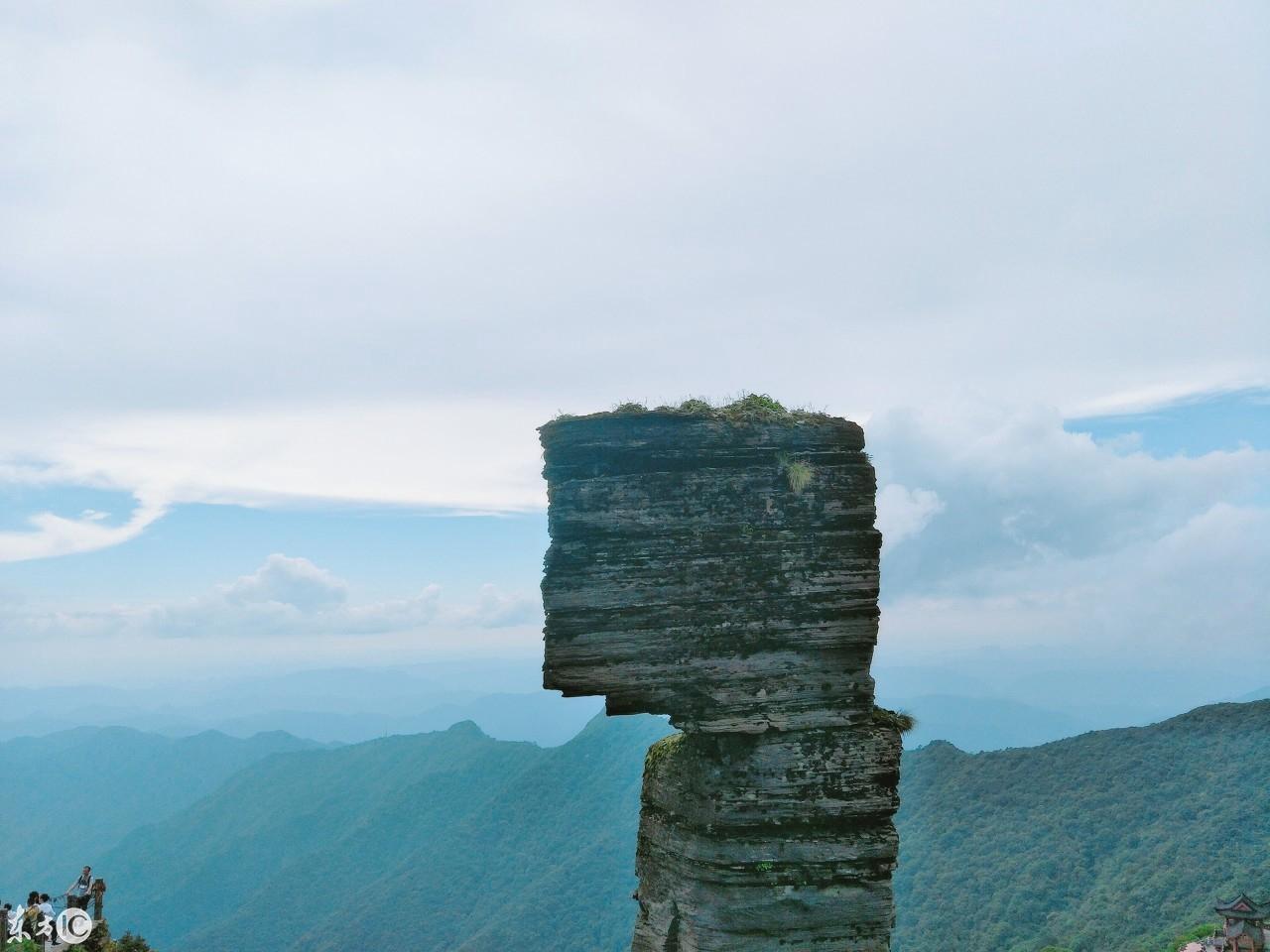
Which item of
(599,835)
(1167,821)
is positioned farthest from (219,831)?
(1167,821)

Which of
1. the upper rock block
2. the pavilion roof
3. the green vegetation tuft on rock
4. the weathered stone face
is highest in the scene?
the upper rock block

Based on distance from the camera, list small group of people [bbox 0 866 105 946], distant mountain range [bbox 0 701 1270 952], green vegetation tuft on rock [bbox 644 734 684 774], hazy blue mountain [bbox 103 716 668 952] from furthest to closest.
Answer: hazy blue mountain [bbox 103 716 668 952] < distant mountain range [bbox 0 701 1270 952] < small group of people [bbox 0 866 105 946] < green vegetation tuft on rock [bbox 644 734 684 774]

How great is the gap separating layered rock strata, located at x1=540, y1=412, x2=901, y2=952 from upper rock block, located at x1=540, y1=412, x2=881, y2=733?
0.02 meters

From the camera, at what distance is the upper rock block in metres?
14.1

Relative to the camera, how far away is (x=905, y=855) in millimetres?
65562

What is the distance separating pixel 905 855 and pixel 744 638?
60903 mm

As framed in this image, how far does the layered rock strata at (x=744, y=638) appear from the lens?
46.2ft

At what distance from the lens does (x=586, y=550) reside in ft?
46.2

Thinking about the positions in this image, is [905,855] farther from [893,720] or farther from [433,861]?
[433,861]

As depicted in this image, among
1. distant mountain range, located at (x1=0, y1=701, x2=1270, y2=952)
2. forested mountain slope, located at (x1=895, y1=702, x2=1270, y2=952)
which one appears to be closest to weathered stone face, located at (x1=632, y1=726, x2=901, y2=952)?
forested mountain slope, located at (x1=895, y1=702, x2=1270, y2=952)

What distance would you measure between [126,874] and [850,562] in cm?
22411

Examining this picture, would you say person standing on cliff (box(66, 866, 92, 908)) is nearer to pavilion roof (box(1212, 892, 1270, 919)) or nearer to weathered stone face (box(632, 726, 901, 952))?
weathered stone face (box(632, 726, 901, 952))


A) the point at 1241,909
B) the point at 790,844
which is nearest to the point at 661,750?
the point at 790,844

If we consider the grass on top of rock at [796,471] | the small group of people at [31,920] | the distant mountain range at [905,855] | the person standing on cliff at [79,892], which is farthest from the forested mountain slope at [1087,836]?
the grass on top of rock at [796,471]
